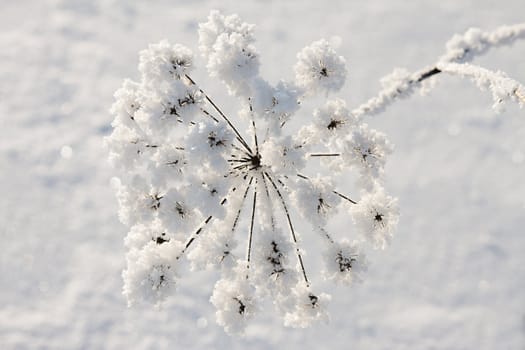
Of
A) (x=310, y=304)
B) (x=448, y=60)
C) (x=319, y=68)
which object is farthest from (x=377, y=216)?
(x=448, y=60)

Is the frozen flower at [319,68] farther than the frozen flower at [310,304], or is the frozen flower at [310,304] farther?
the frozen flower at [310,304]

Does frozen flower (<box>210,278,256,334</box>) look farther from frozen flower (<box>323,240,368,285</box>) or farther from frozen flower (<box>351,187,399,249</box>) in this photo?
frozen flower (<box>351,187,399,249</box>)

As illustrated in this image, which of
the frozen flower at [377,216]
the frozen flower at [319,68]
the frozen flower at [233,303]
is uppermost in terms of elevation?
the frozen flower at [319,68]

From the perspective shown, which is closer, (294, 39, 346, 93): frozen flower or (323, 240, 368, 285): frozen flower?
(294, 39, 346, 93): frozen flower

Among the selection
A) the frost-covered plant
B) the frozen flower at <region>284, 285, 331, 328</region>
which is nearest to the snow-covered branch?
the frost-covered plant

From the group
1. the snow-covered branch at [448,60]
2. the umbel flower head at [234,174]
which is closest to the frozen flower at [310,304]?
the umbel flower head at [234,174]

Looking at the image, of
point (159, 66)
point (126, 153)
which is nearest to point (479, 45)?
point (159, 66)

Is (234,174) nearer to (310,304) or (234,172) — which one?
(234,172)

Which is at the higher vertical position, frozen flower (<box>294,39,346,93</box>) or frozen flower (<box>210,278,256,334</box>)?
frozen flower (<box>294,39,346,93</box>)

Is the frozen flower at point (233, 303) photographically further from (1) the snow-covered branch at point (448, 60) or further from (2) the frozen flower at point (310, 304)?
(1) the snow-covered branch at point (448, 60)
